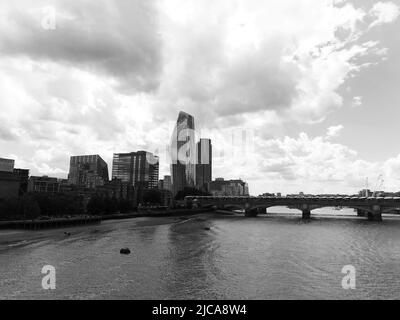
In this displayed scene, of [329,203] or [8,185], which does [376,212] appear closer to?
[329,203]

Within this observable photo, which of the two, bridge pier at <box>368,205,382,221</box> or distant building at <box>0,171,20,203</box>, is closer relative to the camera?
distant building at <box>0,171,20,203</box>

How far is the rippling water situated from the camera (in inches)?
1431

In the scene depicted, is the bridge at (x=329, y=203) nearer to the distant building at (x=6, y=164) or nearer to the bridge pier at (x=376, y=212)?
the bridge pier at (x=376, y=212)

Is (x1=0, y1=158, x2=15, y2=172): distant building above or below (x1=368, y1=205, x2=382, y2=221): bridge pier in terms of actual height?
above

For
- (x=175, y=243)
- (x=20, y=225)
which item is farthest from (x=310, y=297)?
(x=20, y=225)

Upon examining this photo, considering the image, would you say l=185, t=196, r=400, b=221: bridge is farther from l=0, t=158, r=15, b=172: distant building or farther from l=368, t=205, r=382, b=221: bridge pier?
l=0, t=158, r=15, b=172: distant building

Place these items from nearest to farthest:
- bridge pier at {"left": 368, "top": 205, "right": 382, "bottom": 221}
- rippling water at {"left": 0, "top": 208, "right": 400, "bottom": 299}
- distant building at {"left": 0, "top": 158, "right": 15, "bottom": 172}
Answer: rippling water at {"left": 0, "top": 208, "right": 400, "bottom": 299} < bridge pier at {"left": 368, "top": 205, "right": 382, "bottom": 221} < distant building at {"left": 0, "top": 158, "right": 15, "bottom": 172}

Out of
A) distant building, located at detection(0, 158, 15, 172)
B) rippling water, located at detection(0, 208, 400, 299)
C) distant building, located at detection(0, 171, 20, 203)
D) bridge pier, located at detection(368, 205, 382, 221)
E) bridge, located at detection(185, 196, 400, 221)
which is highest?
distant building, located at detection(0, 158, 15, 172)

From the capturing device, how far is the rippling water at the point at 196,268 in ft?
119

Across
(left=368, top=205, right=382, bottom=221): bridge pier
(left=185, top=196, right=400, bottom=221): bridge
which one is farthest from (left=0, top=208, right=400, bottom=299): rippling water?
(left=368, top=205, right=382, bottom=221): bridge pier

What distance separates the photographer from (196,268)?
47.6m

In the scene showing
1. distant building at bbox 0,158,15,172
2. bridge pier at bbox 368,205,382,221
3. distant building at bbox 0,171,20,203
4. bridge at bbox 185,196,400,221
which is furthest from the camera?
distant building at bbox 0,158,15,172

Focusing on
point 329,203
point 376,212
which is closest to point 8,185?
point 329,203
